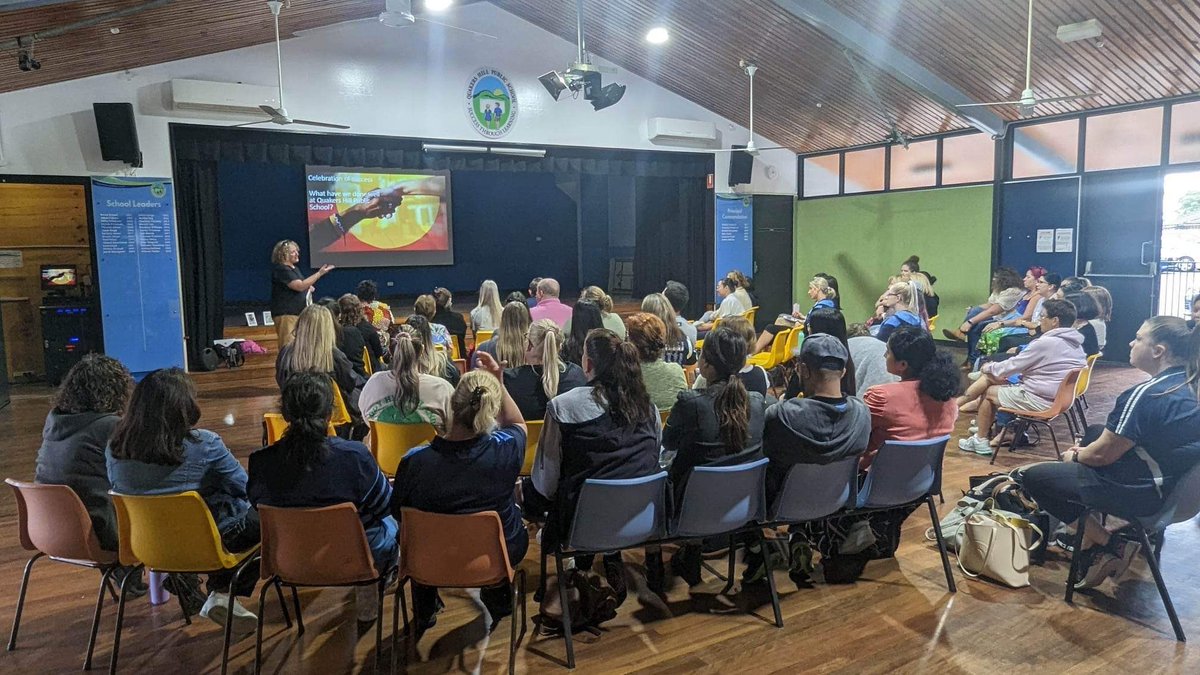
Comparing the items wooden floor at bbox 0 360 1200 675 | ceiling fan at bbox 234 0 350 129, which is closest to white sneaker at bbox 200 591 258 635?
wooden floor at bbox 0 360 1200 675

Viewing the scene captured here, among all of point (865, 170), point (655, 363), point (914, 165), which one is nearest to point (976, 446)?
point (655, 363)

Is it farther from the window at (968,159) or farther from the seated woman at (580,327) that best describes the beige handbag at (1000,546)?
the window at (968,159)

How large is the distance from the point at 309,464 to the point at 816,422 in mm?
1859

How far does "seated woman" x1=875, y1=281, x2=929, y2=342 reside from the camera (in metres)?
5.07

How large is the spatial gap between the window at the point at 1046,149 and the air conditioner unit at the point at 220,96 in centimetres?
911

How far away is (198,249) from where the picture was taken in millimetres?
8891

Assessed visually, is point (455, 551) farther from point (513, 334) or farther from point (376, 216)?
point (376, 216)

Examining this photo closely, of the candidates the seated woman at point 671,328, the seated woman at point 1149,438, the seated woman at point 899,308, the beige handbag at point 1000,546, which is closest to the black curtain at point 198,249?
the seated woman at point 671,328

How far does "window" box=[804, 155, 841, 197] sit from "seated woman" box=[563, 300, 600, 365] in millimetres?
8737

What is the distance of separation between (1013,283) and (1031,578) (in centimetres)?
535

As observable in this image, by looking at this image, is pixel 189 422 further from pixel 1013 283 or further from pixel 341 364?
pixel 1013 283

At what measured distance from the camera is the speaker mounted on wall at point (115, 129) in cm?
797

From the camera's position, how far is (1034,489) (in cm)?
327

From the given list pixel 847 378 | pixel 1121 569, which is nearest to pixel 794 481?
pixel 847 378
